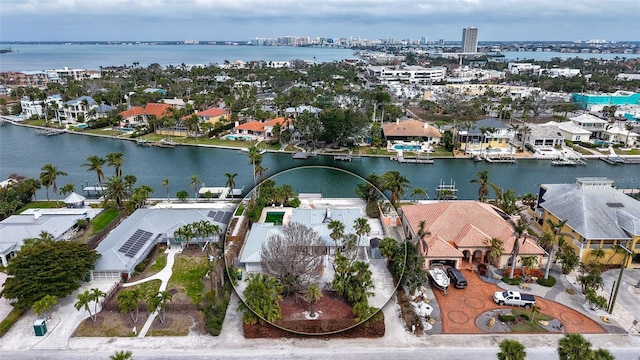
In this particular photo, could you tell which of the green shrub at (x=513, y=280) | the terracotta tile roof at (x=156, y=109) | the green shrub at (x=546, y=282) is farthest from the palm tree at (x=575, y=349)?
the terracotta tile roof at (x=156, y=109)

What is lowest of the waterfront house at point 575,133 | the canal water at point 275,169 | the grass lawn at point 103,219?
the canal water at point 275,169

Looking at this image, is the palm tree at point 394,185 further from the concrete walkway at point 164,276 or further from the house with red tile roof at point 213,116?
the house with red tile roof at point 213,116

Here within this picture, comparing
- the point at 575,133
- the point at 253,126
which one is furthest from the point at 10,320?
the point at 575,133

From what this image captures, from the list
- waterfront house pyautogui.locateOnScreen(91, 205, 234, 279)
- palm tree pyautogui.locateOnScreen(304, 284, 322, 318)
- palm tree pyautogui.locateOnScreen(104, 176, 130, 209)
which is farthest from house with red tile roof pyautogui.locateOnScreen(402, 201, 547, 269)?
palm tree pyautogui.locateOnScreen(104, 176, 130, 209)

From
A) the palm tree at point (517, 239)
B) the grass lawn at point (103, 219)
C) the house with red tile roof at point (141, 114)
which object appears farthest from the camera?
the house with red tile roof at point (141, 114)

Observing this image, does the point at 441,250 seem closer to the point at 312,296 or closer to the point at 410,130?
the point at 312,296
